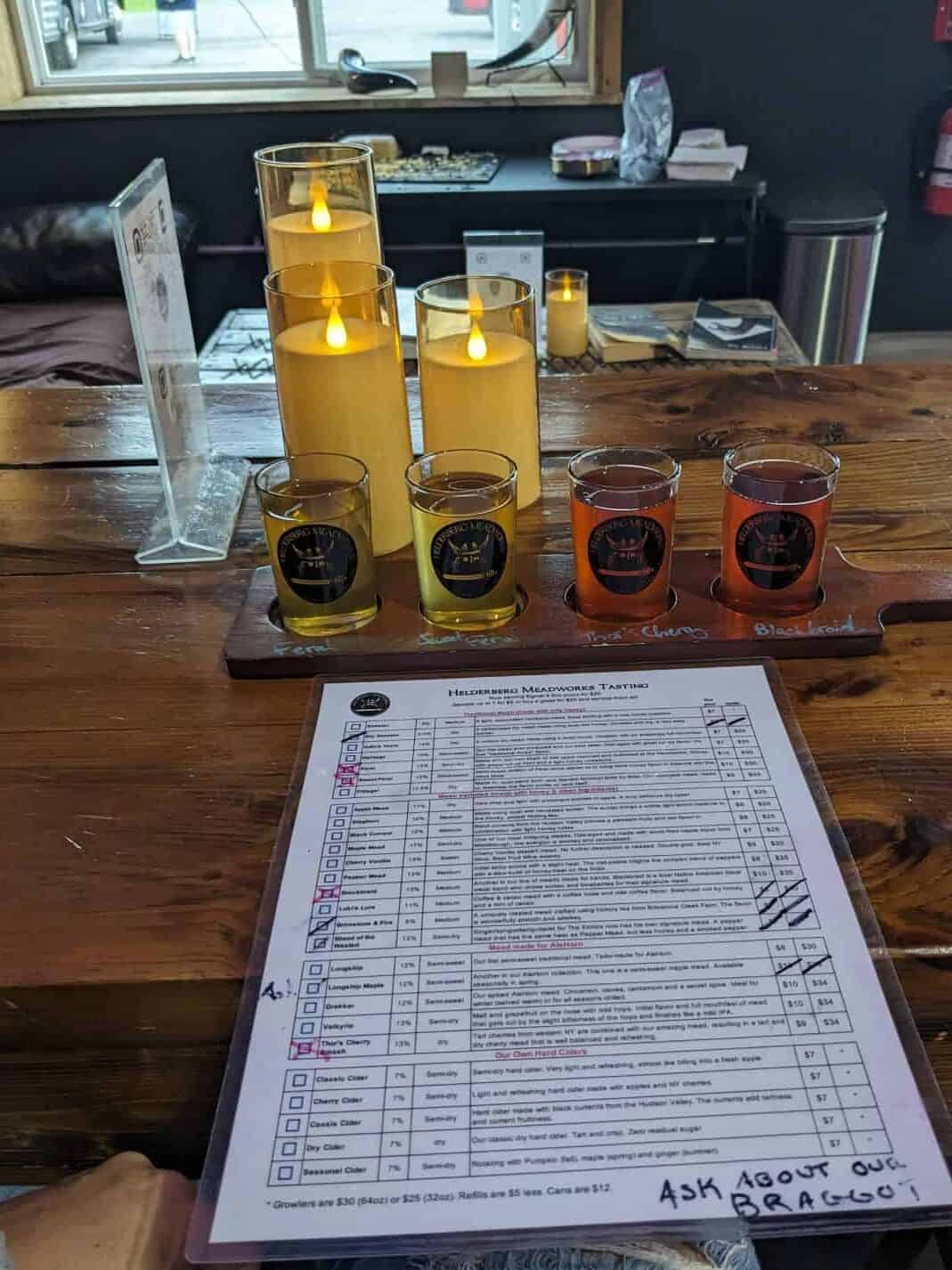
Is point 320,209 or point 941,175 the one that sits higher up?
point 320,209

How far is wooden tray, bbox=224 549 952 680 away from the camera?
778 millimetres

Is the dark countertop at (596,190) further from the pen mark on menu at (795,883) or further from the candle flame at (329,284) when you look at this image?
the pen mark on menu at (795,883)

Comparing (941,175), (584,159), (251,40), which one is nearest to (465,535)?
(584,159)

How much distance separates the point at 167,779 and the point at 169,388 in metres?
0.41

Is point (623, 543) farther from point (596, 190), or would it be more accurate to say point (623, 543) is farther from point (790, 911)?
point (596, 190)

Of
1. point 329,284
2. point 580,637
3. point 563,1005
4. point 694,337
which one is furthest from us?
point 694,337

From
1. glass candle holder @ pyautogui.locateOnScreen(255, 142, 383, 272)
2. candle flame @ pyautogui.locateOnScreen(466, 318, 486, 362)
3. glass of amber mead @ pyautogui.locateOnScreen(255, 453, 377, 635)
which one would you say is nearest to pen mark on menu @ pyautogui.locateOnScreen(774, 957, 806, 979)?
glass of amber mead @ pyautogui.locateOnScreen(255, 453, 377, 635)

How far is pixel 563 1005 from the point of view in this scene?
537mm

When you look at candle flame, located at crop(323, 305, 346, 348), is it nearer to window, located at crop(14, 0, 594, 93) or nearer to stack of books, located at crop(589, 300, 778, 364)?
stack of books, located at crop(589, 300, 778, 364)

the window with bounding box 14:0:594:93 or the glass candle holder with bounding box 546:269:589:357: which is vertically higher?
the window with bounding box 14:0:594:93

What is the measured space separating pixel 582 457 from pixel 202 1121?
52 centimetres

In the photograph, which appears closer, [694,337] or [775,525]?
[775,525]

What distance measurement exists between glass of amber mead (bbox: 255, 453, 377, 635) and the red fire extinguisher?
3.07m

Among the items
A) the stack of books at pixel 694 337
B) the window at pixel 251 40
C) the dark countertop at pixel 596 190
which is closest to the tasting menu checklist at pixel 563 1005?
the stack of books at pixel 694 337
